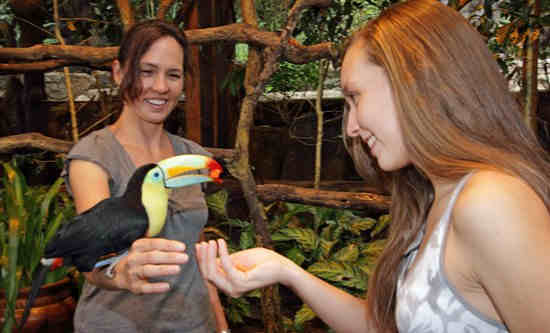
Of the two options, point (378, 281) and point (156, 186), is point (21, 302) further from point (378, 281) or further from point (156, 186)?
point (378, 281)

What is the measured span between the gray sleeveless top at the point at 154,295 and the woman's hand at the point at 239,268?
9cm

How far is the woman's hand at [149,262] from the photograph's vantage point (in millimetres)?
758

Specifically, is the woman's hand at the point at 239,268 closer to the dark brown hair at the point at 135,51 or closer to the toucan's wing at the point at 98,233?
the toucan's wing at the point at 98,233

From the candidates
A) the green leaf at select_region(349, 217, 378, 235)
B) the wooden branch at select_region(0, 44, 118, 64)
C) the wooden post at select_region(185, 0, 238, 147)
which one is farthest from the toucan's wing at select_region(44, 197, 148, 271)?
the green leaf at select_region(349, 217, 378, 235)

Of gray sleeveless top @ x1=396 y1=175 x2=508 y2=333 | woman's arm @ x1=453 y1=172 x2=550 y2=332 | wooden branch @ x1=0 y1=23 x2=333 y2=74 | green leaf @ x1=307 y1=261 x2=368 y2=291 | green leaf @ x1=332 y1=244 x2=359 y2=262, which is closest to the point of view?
woman's arm @ x1=453 y1=172 x2=550 y2=332

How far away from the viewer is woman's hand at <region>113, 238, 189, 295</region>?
0.76 m

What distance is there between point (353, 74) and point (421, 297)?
0.46m

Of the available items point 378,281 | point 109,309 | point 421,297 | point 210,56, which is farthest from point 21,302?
point 210,56

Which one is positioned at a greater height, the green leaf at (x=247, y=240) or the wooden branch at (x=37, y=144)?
the wooden branch at (x=37, y=144)

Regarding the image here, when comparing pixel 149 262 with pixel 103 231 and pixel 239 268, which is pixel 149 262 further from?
pixel 239 268

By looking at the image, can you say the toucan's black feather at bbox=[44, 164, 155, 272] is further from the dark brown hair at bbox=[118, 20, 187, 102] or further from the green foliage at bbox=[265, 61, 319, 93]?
the green foliage at bbox=[265, 61, 319, 93]

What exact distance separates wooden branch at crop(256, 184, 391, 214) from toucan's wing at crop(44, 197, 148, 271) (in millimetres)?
1653

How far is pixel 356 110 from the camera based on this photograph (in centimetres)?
96

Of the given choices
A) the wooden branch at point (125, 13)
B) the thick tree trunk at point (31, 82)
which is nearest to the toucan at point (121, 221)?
the wooden branch at point (125, 13)
